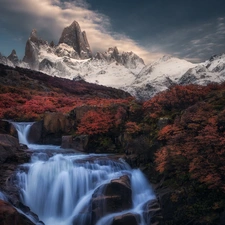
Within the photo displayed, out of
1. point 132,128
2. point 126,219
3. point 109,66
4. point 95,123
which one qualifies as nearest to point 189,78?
point 109,66

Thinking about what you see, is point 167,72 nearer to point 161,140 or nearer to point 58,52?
point 58,52

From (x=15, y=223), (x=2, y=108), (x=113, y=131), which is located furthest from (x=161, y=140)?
(x=2, y=108)

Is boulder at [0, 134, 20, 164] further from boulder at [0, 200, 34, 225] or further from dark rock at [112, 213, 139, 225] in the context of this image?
dark rock at [112, 213, 139, 225]

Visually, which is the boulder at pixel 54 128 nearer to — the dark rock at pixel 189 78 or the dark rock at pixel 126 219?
the dark rock at pixel 126 219

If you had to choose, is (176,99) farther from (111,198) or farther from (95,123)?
(111,198)

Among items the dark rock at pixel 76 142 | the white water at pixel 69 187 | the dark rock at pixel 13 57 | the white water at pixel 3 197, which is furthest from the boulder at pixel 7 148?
the dark rock at pixel 13 57

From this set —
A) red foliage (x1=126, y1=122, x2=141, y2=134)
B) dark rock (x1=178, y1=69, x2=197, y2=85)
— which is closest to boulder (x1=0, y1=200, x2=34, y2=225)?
red foliage (x1=126, y1=122, x2=141, y2=134)

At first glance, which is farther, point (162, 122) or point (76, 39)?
point (76, 39)
